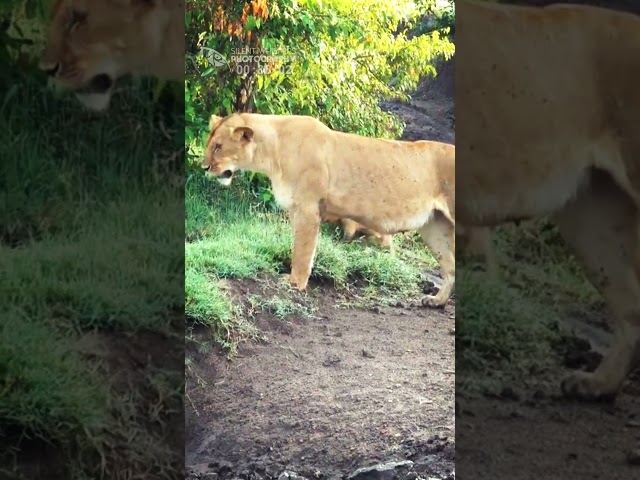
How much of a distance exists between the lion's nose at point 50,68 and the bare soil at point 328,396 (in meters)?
1.06

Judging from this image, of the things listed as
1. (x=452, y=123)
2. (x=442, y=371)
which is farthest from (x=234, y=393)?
(x=452, y=123)

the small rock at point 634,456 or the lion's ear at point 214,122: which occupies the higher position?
the lion's ear at point 214,122

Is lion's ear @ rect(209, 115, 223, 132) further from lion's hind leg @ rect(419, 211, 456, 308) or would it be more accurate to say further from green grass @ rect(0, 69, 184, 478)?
lion's hind leg @ rect(419, 211, 456, 308)

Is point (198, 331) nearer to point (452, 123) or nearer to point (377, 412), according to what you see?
point (377, 412)

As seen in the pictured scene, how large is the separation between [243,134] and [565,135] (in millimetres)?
1187

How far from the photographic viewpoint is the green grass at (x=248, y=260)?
336 cm

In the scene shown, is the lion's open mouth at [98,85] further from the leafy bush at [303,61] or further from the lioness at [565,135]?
the lioness at [565,135]

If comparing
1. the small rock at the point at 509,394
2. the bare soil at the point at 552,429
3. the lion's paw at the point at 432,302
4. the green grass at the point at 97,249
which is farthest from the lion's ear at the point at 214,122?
the small rock at the point at 509,394

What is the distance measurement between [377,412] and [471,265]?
2.15 feet

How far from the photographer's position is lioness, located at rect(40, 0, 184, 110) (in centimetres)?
331

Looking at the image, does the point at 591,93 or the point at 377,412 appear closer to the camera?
the point at 591,93

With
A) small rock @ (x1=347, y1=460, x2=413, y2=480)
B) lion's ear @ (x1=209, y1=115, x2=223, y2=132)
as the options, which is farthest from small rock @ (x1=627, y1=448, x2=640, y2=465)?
lion's ear @ (x1=209, y1=115, x2=223, y2=132)

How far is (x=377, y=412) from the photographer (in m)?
3.30

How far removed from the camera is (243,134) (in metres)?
3.34
